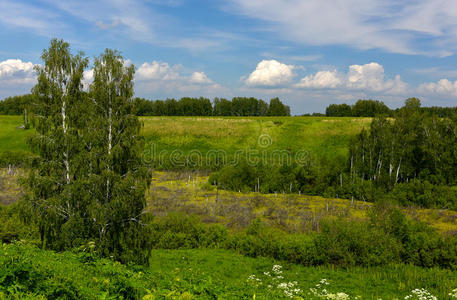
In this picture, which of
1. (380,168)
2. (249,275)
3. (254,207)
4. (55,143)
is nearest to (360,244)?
(249,275)

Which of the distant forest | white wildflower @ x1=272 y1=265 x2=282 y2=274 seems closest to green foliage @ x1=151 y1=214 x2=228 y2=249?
white wildflower @ x1=272 y1=265 x2=282 y2=274

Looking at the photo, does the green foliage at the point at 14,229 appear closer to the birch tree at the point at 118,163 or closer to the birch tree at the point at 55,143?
the birch tree at the point at 55,143

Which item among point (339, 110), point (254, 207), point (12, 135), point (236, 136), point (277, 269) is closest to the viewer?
point (277, 269)

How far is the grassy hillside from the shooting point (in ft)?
308

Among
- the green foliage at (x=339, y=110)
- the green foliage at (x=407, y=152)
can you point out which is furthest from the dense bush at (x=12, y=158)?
the green foliage at (x=339, y=110)

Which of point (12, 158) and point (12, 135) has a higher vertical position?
point (12, 135)

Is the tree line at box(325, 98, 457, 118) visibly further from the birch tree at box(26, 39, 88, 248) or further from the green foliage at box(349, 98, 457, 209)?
the birch tree at box(26, 39, 88, 248)

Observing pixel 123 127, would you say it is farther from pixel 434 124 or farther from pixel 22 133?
pixel 22 133

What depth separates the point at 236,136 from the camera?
346ft

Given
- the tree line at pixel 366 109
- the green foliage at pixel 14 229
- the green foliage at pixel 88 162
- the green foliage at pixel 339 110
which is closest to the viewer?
the green foliage at pixel 88 162

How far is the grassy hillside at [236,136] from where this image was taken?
94.0 metres

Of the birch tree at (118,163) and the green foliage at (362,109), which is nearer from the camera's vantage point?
the birch tree at (118,163)

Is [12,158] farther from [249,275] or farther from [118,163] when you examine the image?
[249,275]

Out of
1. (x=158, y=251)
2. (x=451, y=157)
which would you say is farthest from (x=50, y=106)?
A: (x=451, y=157)
